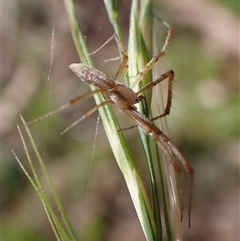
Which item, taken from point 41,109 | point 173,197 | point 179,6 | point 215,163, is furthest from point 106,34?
point 173,197

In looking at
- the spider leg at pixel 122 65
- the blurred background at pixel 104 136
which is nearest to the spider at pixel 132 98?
the spider leg at pixel 122 65

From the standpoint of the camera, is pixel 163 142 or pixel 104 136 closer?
pixel 163 142

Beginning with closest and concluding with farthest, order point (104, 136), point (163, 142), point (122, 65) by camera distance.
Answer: point (163, 142)
point (122, 65)
point (104, 136)

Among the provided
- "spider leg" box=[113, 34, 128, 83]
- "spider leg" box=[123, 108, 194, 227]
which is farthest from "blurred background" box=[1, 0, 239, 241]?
"spider leg" box=[123, 108, 194, 227]

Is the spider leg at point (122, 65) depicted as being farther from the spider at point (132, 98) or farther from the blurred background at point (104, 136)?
the blurred background at point (104, 136)

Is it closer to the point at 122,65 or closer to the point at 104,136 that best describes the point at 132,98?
the point at 122,65

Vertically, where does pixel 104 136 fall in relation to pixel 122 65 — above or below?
below

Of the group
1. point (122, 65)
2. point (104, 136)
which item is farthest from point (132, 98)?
point (104, 136)

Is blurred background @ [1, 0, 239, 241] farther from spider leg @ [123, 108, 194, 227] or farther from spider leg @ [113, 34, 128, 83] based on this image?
spider leg @ [123, 108, 194, 227]

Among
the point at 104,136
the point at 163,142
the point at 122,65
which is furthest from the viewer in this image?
the point at 104,136
